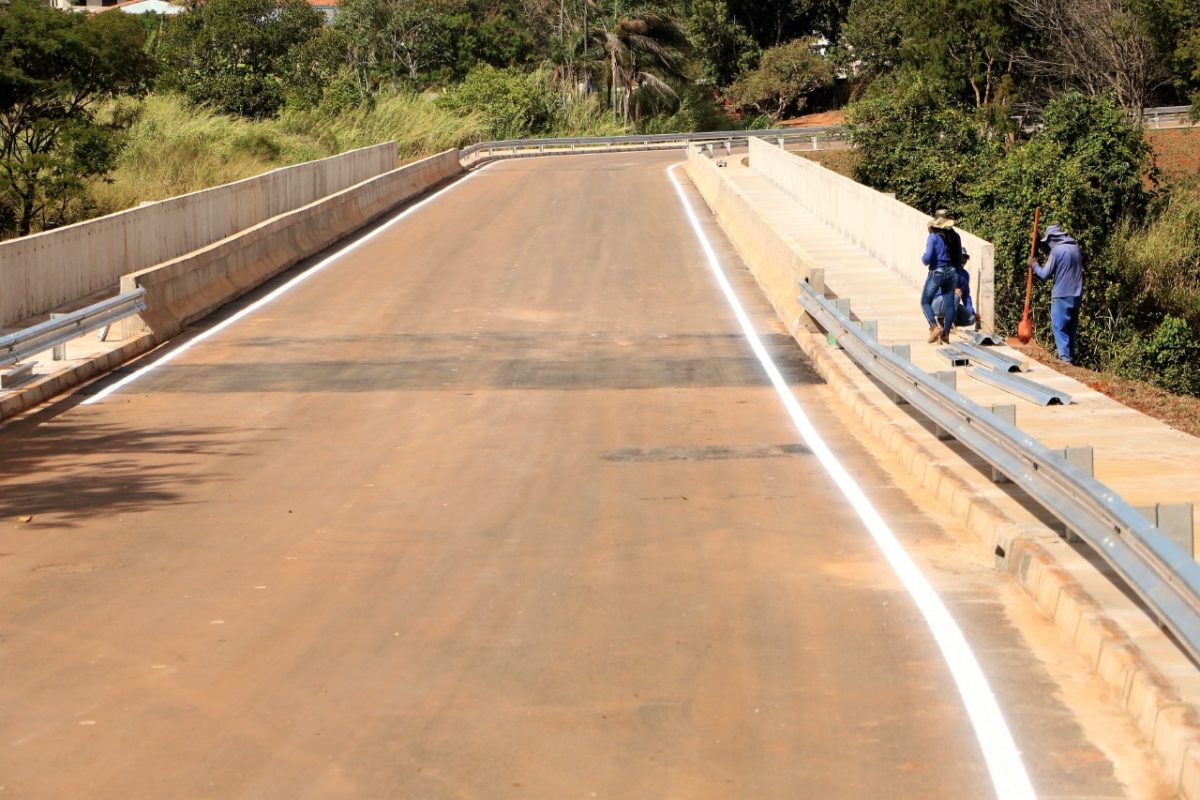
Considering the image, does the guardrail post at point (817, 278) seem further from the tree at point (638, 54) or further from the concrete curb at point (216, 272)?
the tree at point (638, 54)

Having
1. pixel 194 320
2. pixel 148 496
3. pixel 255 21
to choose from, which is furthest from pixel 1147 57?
pixel 148 496

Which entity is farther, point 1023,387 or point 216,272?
point 216,272

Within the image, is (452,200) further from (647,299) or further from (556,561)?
(556,561)

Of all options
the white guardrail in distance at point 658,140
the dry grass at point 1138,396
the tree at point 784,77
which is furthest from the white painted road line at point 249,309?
the tree at point 784,77

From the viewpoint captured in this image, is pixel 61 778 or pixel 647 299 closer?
pixel 61 778

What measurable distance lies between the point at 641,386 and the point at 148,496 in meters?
6.26

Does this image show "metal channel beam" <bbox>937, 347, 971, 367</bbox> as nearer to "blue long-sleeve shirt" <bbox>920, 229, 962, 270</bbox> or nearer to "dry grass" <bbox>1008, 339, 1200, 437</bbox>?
"dry grass" <bbox>1008, 339, 1200, 437</bbox>

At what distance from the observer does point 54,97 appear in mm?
33969

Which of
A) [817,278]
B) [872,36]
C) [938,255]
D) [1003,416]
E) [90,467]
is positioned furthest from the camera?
[872,36]

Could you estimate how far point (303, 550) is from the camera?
10320mm

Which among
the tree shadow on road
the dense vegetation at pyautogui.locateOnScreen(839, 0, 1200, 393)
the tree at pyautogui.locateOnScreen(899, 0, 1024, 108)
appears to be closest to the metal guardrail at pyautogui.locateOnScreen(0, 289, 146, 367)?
the tree shadow on road

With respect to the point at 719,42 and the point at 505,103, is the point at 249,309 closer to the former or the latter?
the point at 505,103

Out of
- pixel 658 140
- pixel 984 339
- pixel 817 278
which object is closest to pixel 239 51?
pixel 658 140

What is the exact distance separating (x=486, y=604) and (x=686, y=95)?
8117 cm
